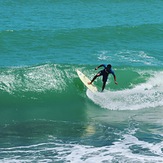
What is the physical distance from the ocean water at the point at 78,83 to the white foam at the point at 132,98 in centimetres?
4

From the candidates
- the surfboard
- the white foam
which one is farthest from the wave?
the surfboard

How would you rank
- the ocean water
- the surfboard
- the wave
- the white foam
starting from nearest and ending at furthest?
the ocean water
the white foam
the wave
the surfboard

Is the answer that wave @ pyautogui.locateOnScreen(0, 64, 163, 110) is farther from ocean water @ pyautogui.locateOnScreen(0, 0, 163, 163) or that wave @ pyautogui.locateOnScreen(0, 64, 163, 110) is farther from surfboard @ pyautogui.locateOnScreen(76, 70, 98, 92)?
surfboard @ pyautogui.locateOnScreen(76, 70, 98, 92)

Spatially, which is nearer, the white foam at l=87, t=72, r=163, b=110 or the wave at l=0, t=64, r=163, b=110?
the white foam at l=87, t=72, r=163, b=110

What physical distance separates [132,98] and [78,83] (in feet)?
8.47

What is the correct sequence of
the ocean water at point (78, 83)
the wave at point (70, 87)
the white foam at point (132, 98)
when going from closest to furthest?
the ocean water at point (78, 83) < the white foam at point (132, 98) < the wave at point (70, 87)

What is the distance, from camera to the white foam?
2184cm

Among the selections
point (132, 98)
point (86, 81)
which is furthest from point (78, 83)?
point (132, 98)

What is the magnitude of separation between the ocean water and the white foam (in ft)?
0.14

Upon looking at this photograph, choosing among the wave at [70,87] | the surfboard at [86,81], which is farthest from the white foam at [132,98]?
the surfboard at [86,81]

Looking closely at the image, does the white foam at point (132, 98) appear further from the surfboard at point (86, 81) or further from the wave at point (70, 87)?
the surfboard at point (86, 81)

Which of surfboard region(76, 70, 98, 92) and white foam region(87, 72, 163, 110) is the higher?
surfboard region(76, 70, 98, 92)

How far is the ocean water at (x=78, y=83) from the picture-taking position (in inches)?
685

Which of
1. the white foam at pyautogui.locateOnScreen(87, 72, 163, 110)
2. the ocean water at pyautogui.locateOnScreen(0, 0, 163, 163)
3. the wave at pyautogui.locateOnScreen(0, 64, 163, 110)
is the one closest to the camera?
the ocean water at pyautogui.locateOnScreen(0, 0, 163, 163)
